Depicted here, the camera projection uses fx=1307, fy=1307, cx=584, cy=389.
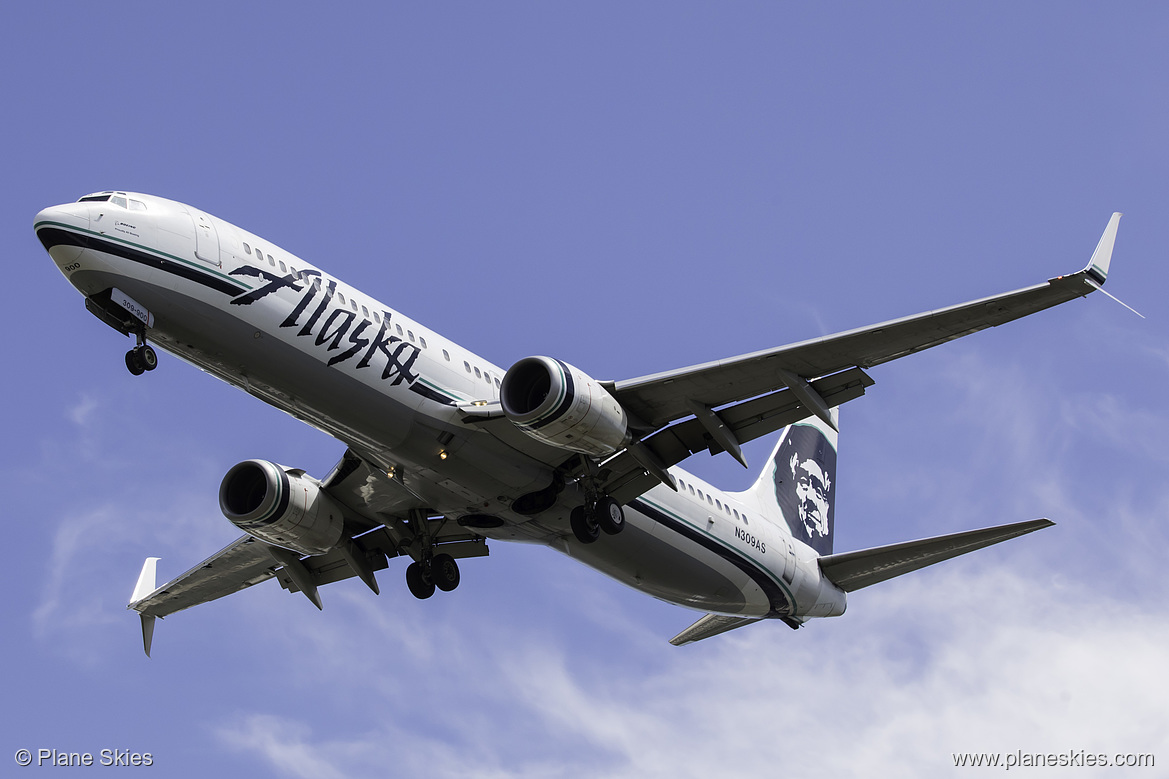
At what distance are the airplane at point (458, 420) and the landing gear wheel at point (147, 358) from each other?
4cm

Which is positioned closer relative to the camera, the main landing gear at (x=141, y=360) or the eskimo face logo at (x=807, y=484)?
the main landing gear at (x=141, y=360)

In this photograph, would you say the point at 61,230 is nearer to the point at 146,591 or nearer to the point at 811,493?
the point at 146,591

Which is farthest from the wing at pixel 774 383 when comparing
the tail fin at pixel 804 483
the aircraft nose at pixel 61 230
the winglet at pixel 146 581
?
the winglet at pixel 146 581

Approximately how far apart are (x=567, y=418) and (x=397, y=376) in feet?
10.9

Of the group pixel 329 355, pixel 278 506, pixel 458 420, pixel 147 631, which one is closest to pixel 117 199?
pixel 329 355

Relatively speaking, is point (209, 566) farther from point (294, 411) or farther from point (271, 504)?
point (294, 411)

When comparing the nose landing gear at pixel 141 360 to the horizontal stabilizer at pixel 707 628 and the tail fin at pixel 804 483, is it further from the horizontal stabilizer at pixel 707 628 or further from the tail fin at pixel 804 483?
the tail fin at pixel 804 483

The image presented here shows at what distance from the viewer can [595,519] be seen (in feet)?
87.8

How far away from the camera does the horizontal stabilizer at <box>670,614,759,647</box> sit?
33969mm

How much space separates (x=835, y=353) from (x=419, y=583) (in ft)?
38.2

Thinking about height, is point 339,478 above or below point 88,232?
below

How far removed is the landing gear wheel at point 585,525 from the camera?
1051 inches

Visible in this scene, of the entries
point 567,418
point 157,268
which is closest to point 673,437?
point 567,418

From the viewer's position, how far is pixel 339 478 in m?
29.6
